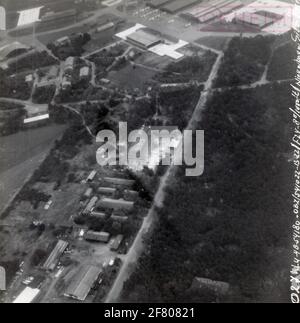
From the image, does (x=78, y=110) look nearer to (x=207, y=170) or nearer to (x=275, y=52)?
(x=207, y=170)

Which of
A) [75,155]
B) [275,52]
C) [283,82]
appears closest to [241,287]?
[75,155]

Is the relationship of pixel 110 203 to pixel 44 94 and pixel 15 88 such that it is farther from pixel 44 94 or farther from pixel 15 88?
pixel 15 88

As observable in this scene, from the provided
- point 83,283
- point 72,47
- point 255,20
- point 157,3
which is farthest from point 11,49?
point 83,283

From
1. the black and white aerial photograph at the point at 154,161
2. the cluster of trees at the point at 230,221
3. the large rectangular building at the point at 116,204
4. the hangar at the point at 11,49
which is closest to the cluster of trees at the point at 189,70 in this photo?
the black and white aerial photograph at the point at 154,161

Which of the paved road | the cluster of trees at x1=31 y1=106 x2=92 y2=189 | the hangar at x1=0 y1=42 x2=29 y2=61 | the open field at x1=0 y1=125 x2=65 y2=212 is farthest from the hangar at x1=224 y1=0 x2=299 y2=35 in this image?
the open field at x1=0 y1=125 x2=65 y2=212

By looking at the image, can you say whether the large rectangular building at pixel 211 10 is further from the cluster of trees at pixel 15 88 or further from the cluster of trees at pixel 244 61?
the cluster of trees at pixel 15 88

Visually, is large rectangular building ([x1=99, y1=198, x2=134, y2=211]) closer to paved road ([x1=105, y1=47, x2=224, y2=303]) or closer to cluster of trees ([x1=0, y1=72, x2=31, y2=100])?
paved road ([x1=105, y1=47, x2=224, y2=303])
